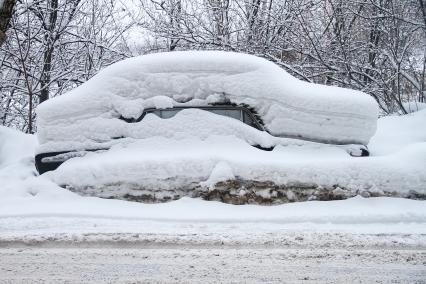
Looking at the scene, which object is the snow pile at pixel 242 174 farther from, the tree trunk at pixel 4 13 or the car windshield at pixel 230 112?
the tree trunk at pixel 4 13

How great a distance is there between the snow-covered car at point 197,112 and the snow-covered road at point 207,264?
6.46 ft

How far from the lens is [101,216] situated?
489 centimetres

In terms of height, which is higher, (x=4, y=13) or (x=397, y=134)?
(x=4, y=13)

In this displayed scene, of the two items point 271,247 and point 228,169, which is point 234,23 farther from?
point 271,247

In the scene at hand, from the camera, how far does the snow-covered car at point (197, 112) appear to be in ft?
19.0

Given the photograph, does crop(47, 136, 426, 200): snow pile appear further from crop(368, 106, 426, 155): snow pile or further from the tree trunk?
the tree trunk

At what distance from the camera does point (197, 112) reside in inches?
233

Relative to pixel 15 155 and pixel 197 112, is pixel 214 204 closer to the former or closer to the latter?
pixel 197 112

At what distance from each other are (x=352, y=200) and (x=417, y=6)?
751 cm

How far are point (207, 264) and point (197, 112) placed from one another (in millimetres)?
2758

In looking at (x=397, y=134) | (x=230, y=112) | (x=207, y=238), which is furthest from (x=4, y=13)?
(x=397, y=134)

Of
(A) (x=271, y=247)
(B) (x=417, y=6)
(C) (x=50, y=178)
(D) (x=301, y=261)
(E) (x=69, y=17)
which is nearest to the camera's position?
(D) (x=301, y=261)

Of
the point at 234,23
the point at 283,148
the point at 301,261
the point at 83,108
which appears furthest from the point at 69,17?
the point at 301,261

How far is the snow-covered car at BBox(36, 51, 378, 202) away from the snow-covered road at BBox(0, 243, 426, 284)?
1970 mm
